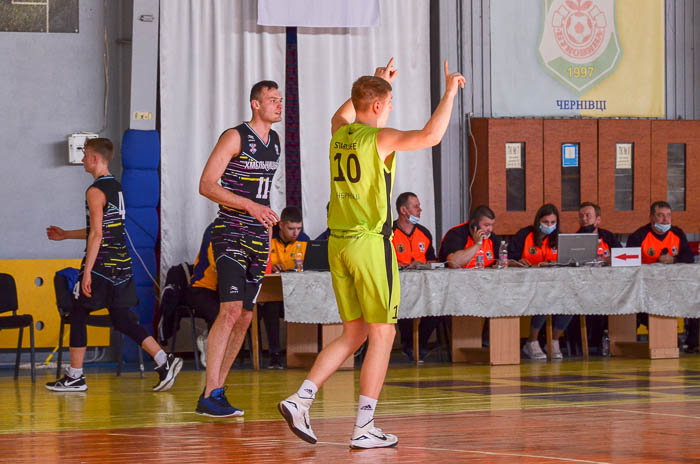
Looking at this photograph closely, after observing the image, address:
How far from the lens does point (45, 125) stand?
9.30 meters

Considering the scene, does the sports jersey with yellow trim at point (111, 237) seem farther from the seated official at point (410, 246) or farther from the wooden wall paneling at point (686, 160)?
the wooden wall paneling at point (686, 160)

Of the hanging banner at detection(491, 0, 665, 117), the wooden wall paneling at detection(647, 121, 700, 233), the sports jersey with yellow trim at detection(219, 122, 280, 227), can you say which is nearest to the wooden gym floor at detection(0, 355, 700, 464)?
the sports jersey with yellow trim at detection(219, 122, 280, 227)

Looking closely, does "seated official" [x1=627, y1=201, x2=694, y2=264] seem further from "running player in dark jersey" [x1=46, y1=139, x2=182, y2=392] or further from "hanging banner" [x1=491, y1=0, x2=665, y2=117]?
"running player in dark jersey" [x1=46, y1=139, x2=182, y2=392]

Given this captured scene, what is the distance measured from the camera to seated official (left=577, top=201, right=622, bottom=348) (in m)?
9.40

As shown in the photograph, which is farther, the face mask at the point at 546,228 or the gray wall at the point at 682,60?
the gray wall at the point at 682,60

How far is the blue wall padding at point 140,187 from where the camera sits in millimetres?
9094

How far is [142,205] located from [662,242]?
191 inches

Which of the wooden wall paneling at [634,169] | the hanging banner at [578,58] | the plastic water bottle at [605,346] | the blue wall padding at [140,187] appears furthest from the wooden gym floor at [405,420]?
the hanging banner at [578,58]

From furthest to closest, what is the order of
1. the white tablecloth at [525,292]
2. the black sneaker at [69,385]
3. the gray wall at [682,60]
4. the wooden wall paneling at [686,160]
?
the gray wall at [682,60] → the wooden wall paneling at [686,160] → the white tablecloth at [525,292] → the black sneaker at [69,385]

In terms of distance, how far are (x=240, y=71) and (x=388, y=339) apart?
19.9 feet

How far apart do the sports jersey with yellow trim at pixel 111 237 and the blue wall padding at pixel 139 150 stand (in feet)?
7.81

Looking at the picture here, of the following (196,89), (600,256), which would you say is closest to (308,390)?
(600,256)

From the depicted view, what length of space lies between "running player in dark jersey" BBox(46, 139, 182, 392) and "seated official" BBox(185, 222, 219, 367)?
1455mm

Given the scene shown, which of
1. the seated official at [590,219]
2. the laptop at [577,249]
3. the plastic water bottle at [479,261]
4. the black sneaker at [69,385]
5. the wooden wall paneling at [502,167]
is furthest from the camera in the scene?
the wooden wall paneling at [502,167]
